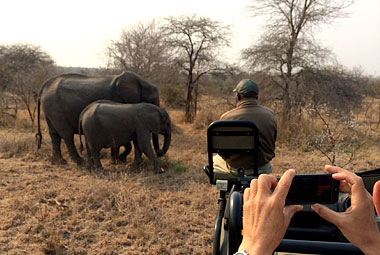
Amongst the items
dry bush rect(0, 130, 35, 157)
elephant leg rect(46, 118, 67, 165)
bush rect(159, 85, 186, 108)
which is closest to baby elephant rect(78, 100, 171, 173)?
elephant leg rect(46, 118, 67, 165)

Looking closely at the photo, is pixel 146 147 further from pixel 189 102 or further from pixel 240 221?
pixel 189 102

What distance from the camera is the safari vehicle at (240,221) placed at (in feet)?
3.15

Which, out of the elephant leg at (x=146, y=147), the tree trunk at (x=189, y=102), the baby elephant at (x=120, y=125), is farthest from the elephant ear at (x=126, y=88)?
the tree trunk at (x=189, y=102)

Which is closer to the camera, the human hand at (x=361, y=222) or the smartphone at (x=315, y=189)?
the human hand at (x=361, y=222)

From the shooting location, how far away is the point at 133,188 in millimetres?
4984

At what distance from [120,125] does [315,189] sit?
529 cm

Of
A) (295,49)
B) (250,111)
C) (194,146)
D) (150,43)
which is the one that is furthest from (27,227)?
(150,43)

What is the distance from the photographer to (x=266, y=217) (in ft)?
2.47

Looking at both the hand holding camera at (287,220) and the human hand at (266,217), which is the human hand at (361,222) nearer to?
the hand holding camera at (287,220)

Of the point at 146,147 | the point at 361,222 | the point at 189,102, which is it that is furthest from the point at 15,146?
the point at 361,222

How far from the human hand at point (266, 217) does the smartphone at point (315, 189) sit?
9 centimetres

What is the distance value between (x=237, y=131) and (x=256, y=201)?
141 cm

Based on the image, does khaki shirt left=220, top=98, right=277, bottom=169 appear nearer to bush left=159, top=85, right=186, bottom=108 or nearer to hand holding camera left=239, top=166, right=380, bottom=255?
hand holding camera left=239, top=166, right=380, bottom=255

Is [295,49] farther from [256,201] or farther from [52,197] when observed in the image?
[256,201]
